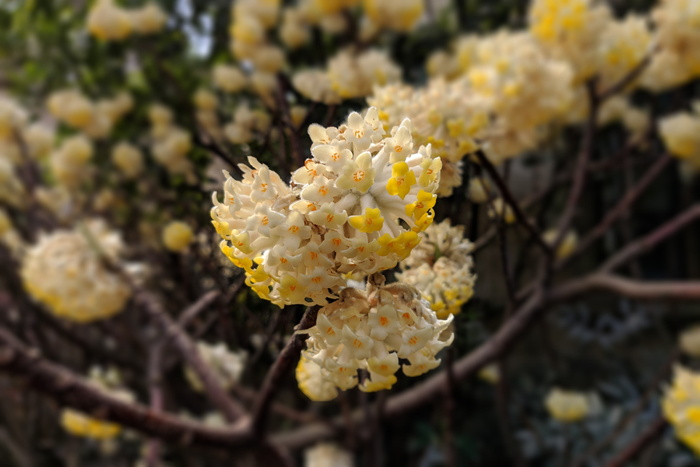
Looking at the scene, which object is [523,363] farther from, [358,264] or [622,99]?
[358,264]

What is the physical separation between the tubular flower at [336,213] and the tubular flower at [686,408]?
54 cm

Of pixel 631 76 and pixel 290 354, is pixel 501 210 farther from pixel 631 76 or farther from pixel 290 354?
pixel 631 76

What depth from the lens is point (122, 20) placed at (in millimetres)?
925

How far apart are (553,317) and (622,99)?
530 millimetres

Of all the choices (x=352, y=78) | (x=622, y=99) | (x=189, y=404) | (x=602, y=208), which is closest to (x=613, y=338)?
(x=602, y=208)

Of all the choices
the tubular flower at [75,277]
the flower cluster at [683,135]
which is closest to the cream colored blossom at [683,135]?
the flower cluster at [683,135]

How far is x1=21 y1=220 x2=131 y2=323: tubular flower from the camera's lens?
0.59 meters

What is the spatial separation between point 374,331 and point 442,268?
0.08m

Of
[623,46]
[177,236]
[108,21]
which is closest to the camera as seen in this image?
[177,236]

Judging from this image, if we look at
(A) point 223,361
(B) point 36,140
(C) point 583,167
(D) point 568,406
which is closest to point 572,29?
(C) point 583,167

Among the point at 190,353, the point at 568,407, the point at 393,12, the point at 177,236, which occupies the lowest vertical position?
the point at 568,407

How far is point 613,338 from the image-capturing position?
4.30ft

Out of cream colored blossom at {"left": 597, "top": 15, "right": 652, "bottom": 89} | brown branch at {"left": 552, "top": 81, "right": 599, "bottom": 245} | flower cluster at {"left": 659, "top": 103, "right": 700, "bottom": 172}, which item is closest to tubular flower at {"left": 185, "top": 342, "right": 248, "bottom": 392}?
brown branch at {"left": 552, "top": 81, "right": 599, "bottom": 245}

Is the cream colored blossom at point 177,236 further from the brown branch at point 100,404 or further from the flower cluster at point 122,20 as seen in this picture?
the flower cluster at point 122,20
